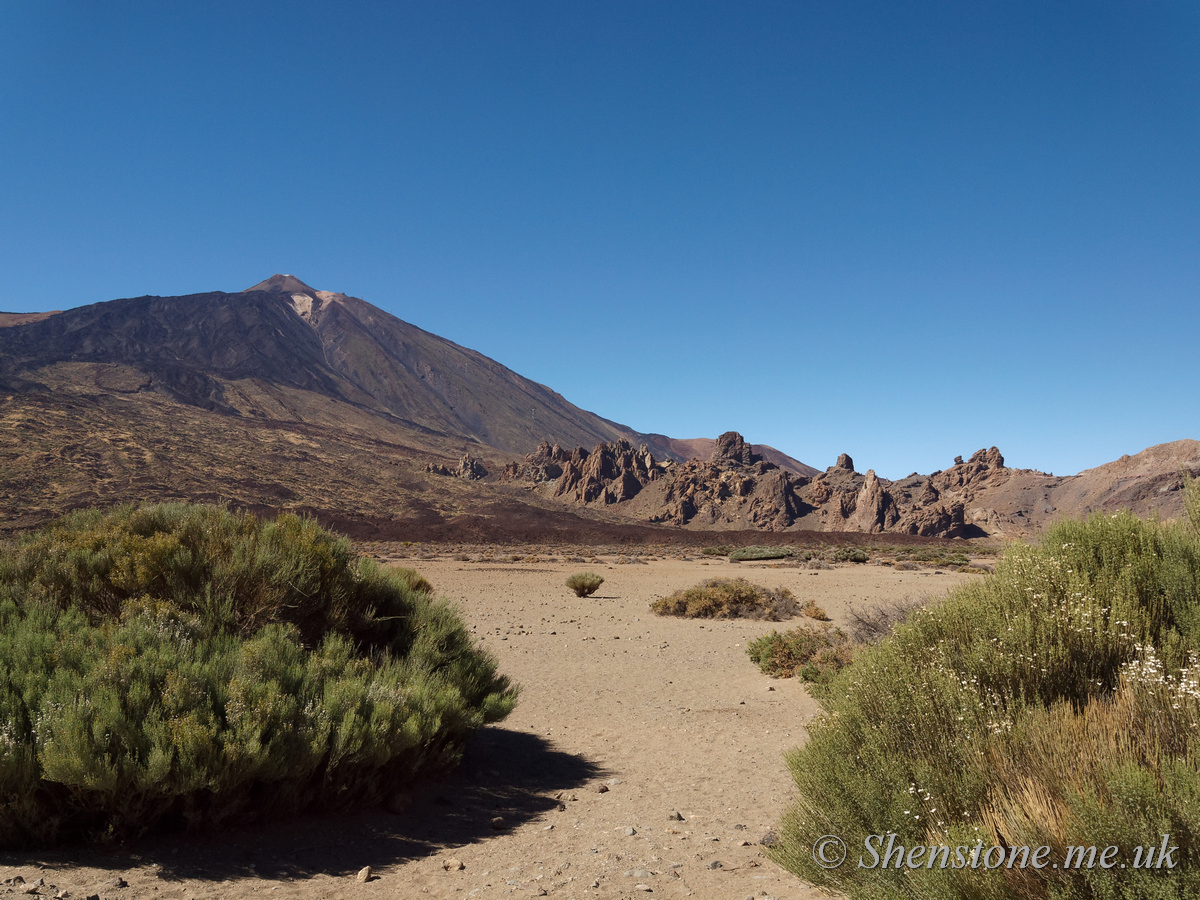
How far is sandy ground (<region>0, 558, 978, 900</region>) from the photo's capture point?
3.71 m

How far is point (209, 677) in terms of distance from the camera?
4344mm

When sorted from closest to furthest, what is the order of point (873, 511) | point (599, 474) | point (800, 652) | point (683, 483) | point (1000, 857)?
point (1000, 857), point (800, 652), point (873, 511), point (683, 483), point (599, 474)

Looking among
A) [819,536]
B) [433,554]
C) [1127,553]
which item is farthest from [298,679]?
[819,536]

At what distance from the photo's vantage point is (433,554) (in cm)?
3753

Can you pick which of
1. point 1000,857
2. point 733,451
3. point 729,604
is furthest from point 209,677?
point 733,451

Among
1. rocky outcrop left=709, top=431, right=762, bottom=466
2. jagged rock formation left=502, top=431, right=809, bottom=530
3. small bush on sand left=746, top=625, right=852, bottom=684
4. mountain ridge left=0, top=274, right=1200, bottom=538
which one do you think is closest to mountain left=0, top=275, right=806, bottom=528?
mountain ridge left=0, top=274, right=1200, bottom=538

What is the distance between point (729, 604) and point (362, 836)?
13.4 metres

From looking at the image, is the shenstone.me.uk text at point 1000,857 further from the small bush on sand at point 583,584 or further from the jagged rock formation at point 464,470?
the jagged rock formation at point 464,470

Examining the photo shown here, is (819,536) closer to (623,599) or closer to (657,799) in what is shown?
(623,599)

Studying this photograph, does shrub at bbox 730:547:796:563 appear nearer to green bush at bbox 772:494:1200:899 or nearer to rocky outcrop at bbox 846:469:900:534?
rocky outcrop at bbox 846:469:900:534

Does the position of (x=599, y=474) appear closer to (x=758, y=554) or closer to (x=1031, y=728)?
(x=758, y=554)

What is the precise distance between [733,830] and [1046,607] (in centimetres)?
249

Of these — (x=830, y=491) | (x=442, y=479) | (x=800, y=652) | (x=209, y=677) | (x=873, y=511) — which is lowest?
(x=800, y=652)

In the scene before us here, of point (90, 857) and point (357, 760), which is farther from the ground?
point (357, 760)
